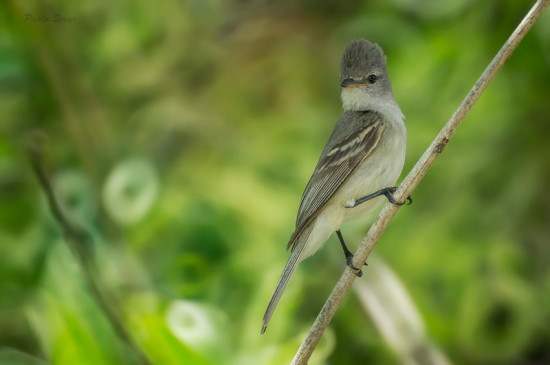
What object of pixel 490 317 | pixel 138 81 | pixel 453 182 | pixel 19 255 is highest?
pixel 138 81

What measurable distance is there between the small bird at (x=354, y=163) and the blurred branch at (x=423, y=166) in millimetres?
779

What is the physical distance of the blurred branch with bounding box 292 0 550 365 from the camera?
2.02m

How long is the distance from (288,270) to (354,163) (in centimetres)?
61

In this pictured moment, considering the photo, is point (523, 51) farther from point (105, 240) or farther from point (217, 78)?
point (105, 240)

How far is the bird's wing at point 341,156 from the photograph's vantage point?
10.2ft

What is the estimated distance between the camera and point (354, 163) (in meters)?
3.16

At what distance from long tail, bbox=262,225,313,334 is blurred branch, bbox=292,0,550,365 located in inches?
11.9

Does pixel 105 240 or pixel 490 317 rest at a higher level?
pixel 105 240

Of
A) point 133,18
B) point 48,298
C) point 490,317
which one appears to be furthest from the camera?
point 133,18

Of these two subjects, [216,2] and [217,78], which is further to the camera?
[217,78]

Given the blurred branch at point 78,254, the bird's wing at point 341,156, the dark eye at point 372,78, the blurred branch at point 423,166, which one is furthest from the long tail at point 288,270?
the dark eye at point 372,78

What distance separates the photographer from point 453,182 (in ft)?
13.1

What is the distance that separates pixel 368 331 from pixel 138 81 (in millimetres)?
1916

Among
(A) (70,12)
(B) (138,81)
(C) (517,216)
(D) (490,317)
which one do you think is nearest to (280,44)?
(B) (138,81)
